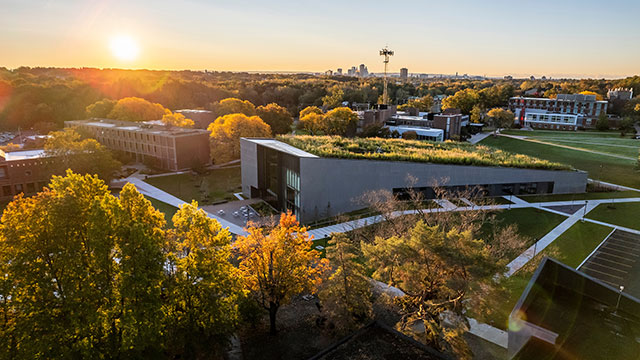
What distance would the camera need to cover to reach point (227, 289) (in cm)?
1689

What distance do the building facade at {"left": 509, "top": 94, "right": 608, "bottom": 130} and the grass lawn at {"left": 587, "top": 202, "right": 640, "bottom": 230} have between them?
215ft

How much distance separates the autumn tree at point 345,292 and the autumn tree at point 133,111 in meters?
71.5

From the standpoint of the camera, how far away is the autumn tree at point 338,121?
6931 cm

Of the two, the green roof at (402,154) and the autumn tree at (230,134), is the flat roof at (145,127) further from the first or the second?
the green roof at (402,154)

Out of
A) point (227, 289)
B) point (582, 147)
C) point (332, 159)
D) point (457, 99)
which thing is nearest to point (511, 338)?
point (227, 289)

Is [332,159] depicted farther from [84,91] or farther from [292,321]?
[84,91]

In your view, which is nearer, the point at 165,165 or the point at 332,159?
the point at 332,159

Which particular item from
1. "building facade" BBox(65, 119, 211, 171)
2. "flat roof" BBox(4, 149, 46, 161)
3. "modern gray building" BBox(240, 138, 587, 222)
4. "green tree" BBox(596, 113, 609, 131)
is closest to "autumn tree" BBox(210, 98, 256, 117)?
"building facade" BBox(65, 119, 211, 171)

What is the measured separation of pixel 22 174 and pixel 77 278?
4191 cm

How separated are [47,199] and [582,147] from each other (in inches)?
3186

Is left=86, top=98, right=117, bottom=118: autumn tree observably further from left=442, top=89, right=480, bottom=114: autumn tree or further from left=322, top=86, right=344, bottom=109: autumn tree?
left=442, top=89, right=480, bottom=114: autumn tree

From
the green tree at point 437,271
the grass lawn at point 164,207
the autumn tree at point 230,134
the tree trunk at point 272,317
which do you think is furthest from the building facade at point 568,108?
the tree trunk at point 272,317

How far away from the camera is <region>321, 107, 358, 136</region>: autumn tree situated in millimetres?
69312

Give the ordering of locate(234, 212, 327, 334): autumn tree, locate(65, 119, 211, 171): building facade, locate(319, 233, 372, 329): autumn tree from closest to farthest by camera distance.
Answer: locate(319, 233, 372, 329): autumn tree
locate(234, 212, 327, 334): autumn tree
locate(65, 119, 211, 171): building facade
